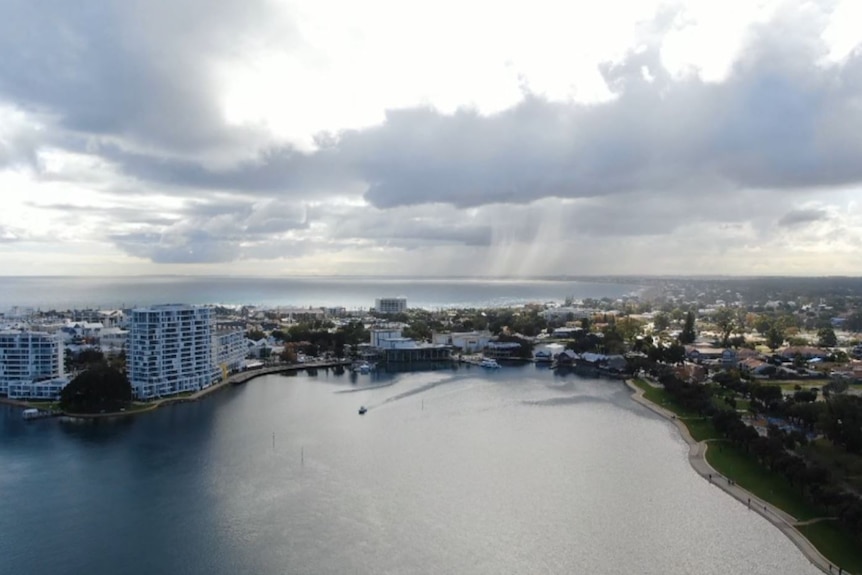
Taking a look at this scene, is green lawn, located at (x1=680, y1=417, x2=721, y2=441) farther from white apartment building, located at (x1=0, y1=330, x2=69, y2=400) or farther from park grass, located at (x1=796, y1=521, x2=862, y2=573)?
white apartment building, located at (x1=0, y1=330, x2=69, y2=400)

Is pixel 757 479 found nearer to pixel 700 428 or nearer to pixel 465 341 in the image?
pixel 700 428

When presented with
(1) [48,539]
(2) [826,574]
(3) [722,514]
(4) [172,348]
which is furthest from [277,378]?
(2) [826,574]

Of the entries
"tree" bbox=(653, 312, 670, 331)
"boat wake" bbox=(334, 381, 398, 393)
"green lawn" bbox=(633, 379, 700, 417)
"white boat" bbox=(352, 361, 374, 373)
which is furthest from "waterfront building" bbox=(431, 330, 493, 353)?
"tree" bbox=(653, 312, 670, 331)

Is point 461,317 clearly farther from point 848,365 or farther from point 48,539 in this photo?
point 48,539

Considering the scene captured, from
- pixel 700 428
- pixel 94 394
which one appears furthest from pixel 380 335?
pixel 700 428

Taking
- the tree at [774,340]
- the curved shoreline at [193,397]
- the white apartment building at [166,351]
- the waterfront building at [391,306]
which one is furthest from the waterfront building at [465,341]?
the waterfront building at [391,306]
